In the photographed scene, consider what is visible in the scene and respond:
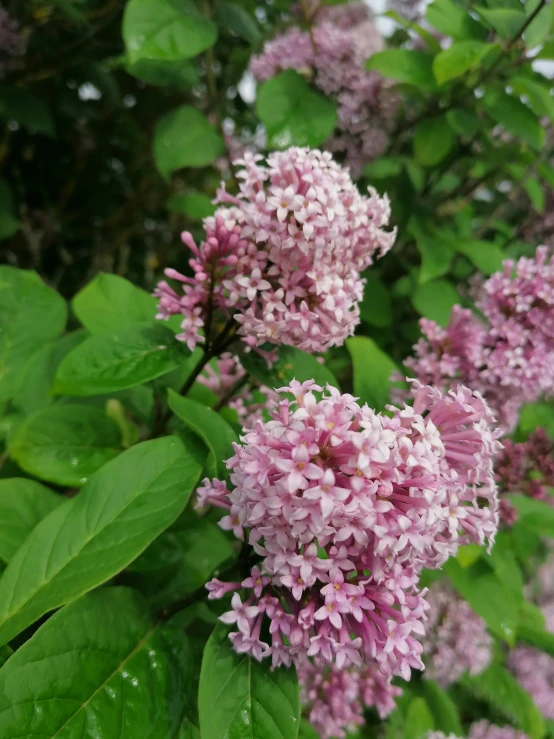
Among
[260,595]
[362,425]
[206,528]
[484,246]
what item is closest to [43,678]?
[260,595]

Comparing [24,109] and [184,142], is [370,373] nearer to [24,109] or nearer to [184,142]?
[184,142]

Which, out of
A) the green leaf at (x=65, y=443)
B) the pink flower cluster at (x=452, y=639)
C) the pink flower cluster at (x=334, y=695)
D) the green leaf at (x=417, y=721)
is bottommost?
the green leaf at (x=417, y=721)

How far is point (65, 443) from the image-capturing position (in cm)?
119

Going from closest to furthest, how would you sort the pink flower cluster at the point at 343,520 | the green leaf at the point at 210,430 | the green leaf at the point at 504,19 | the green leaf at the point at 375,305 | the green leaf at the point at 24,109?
the pink flower cluster at the point at 343,520
the green leaf at the point at 210,430
the green leaf at the point at 504,19
the green leaf at the point at 375,305
the green leaf at the point at 24,109

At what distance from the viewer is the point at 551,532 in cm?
159

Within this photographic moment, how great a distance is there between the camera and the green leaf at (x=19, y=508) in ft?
3.19

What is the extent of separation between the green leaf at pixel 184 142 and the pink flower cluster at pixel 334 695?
5.12 feet

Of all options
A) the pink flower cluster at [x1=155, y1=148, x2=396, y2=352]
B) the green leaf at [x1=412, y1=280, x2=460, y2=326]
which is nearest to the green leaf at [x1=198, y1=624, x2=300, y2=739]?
the pink flower cluster at [x1=155, y1=148, x2=396, y2=352]

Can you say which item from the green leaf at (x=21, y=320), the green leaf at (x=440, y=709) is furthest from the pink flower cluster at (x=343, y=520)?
the green leaf at (x=440, y=709)

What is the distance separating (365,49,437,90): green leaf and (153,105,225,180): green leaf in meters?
0.58

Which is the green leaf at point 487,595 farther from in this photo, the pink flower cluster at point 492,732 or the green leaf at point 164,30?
the green leaf at point 164,30

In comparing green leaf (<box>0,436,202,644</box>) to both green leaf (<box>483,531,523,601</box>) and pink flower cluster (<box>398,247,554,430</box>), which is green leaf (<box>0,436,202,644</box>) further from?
green leaf (<box>483,531,523,601</box>)

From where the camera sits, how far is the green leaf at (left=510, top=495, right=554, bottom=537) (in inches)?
61.7

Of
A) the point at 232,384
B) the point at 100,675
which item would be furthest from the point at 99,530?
the point at 232,384
